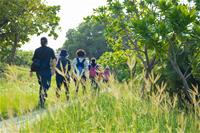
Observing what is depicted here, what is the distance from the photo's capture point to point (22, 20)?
31.9 meters

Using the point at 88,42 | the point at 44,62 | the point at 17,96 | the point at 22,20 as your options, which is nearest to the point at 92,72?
the point at 44,62

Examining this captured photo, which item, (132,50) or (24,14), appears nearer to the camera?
(132,50)

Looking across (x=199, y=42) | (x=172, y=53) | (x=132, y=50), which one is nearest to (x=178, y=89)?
(x=172, y=53)

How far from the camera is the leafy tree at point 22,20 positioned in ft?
104

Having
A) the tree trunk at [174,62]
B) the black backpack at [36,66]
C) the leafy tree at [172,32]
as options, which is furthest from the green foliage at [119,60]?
the tree trunk at [174,62]

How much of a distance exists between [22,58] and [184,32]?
160 ft

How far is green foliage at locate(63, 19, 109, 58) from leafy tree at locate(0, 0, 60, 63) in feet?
131

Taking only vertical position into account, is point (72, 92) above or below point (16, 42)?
below

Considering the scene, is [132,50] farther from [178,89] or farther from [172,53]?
[172,53]

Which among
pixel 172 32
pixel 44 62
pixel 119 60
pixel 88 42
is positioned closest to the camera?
pixel 172 32

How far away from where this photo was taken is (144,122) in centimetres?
659

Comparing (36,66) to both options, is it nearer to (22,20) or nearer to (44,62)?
(44,62)

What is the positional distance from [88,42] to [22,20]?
46.4 metres

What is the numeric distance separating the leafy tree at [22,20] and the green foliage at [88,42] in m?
39.8
